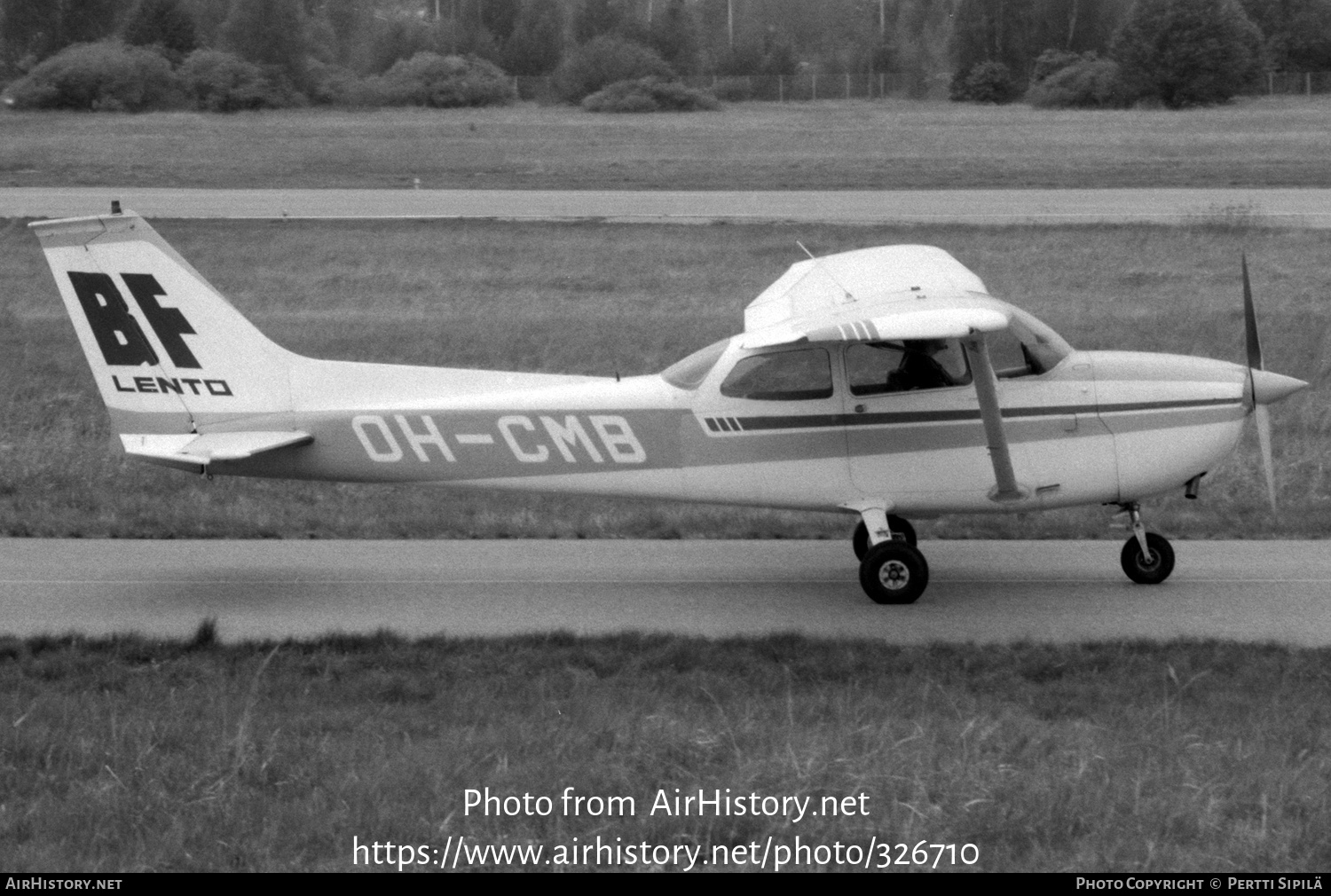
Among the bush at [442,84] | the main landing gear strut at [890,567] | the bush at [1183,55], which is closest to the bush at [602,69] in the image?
the bush at [442,84]

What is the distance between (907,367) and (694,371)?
4.21 ft

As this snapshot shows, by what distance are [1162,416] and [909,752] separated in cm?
405

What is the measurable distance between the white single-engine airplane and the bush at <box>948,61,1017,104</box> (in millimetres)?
60193

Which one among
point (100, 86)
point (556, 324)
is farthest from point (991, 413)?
point (100, 86)

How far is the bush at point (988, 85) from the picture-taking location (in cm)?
6731

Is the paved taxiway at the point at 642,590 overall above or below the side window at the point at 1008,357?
below

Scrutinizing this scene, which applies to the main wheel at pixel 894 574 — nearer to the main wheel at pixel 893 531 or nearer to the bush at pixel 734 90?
the main wheel at pixel 893 531

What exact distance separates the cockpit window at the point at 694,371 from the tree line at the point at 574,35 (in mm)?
55793

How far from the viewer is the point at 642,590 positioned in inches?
392

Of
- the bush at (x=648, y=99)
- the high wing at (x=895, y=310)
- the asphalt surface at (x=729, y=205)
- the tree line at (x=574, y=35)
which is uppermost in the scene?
the tree line at (x=574, y=35)

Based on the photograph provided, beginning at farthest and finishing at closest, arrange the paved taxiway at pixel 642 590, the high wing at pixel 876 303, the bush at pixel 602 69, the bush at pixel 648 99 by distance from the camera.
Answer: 1. the bush at pixel 602 69
2. the bush at pixel 648 99
3. the paved taxiway at pixel 642 590
4. the high wing at pixel 876 303

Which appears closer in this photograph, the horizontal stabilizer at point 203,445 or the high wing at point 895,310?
the high wing at point 895,310

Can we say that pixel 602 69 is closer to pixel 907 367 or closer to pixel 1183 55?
pixel 1183 55

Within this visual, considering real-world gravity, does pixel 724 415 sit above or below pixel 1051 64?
below
